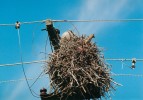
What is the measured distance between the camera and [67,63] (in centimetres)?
1259

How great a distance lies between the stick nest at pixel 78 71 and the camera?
12.5m

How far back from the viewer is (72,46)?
12945 millimetres

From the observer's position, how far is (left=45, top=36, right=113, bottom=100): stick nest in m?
12.5

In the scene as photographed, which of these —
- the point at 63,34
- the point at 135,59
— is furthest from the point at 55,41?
the point at 135,59

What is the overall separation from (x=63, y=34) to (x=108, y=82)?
71.9 inches

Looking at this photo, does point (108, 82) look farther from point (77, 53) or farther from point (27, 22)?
point (27, 22)

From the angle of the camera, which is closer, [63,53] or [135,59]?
[63,53]

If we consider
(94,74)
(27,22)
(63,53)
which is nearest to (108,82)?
(94,74)

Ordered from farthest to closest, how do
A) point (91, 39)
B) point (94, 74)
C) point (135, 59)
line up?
point (135, 59) → point (91, 39) → point (94, 74)

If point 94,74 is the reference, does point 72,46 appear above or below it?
above

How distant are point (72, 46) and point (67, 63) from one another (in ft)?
1.86

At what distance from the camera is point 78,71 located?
12.5 meters

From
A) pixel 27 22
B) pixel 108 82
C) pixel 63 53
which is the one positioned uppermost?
pixel 27 22

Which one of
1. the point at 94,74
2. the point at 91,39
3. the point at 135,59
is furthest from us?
the point at 135,59
